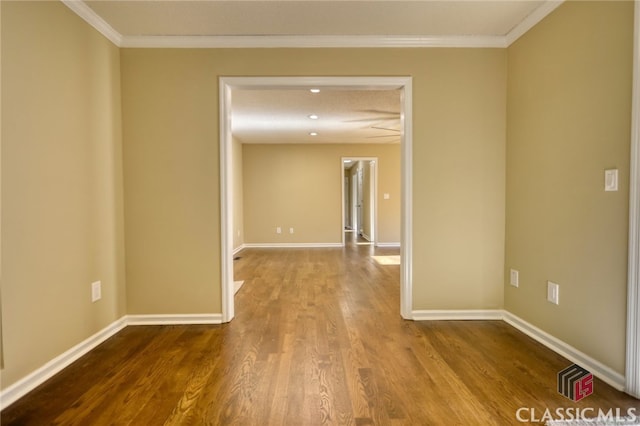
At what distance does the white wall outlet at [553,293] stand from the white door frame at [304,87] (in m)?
0.97

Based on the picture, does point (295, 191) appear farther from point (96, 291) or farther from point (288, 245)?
point (96, 291)

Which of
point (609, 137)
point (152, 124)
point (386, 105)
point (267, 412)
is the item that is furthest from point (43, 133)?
point (386, 105)

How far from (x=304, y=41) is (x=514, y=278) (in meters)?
2.60

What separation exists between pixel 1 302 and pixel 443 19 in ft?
10.6

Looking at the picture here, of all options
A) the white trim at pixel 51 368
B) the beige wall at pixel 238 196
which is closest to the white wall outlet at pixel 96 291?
the white trim at pixel 51 368

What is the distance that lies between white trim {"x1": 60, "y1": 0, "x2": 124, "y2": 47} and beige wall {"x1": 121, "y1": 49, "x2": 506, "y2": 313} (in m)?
0.12

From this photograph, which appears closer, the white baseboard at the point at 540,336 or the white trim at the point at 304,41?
the white baseboard at the point at 540,336

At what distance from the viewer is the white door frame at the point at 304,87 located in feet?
8.73

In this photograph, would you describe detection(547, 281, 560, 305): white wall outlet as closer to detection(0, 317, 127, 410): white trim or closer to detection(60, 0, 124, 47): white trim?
detection(0, 317, 127, 410): white trim

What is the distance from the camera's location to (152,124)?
2.64 metres

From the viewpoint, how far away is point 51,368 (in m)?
1.88

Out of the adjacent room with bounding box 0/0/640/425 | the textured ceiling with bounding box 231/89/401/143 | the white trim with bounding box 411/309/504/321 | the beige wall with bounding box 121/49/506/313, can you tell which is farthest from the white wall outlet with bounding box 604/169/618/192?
the textured ceiling with bounding box 231/89/401/143

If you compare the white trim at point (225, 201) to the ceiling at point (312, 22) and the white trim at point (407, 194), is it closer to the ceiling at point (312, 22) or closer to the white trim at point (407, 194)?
the ceiling at point (312, 22)

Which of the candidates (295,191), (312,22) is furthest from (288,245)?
(312,22)
